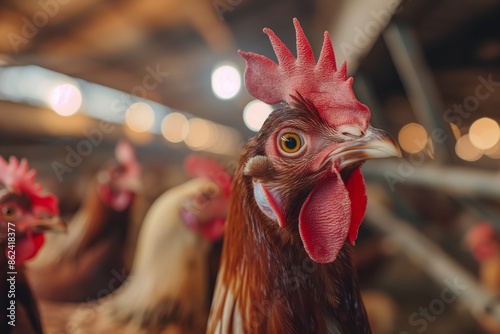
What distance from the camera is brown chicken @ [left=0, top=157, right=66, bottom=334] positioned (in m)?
0.79

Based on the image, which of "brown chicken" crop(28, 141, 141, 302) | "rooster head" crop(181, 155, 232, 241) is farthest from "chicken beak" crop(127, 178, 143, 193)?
"rooster head" crop(181, 155, 232, 241)

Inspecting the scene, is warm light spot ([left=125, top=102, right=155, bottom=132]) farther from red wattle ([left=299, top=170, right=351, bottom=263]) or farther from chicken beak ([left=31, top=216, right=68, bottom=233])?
red wattle ([left=299, top=170, right=351, bottom=263])

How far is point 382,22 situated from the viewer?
1511mm

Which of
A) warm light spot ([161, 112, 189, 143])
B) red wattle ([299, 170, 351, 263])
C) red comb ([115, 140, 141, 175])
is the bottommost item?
red wattle ([299, 170, 351, 263])

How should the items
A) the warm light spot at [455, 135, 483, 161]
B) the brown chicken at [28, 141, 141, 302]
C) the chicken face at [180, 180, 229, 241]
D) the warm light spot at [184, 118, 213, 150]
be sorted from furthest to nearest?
the warm light spot at [184, 118, 213, 150], the warm light spot at [455, 135, 483, 161], the brown chicken at [28, 141, 141, 302], the chicken face at [180, 180, 229, 241]

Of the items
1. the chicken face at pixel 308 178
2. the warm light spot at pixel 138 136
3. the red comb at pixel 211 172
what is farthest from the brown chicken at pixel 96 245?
the chicken face at pixel 308 178

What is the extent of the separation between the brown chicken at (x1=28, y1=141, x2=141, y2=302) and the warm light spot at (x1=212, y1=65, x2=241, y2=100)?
64 cm

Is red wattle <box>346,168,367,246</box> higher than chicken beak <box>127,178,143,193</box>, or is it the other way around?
chicken beak <box>127,178,143,193</box>

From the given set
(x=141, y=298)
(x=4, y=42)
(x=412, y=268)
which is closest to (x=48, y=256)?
(x=141, y=298)

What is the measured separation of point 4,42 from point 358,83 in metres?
1.73

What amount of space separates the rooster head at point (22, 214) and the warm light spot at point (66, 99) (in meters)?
0.80

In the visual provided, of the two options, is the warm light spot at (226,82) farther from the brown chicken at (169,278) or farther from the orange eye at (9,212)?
the orange eye at (9,212)

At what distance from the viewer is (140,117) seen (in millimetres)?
2111

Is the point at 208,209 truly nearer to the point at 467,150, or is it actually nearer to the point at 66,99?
the point at 66,99
